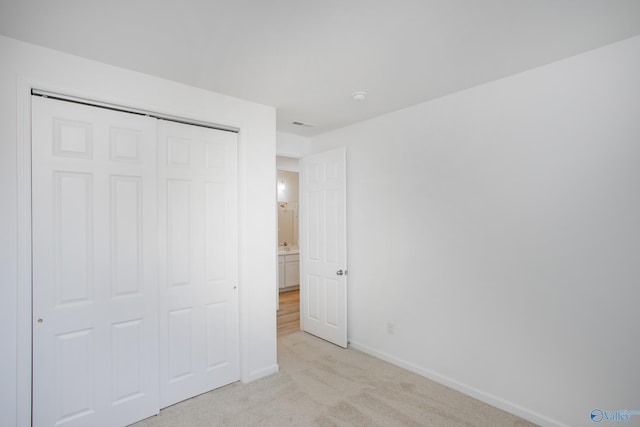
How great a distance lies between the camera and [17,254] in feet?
6.33

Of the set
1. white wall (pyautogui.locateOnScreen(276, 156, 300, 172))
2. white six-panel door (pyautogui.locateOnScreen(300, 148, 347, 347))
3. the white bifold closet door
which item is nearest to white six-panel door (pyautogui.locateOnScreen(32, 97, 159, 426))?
the white bifold closet door

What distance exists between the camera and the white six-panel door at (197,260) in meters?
2.55

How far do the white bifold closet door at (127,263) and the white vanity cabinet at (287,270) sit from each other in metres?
3.36

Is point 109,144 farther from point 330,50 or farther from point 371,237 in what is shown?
point 371,237

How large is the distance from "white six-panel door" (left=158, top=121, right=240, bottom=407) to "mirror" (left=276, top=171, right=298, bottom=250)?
4065 millimetres

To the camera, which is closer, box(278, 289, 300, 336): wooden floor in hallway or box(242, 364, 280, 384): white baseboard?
box(242, 364, 280, 384): white baseboard

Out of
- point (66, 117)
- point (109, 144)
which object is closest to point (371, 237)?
point (109, 144)

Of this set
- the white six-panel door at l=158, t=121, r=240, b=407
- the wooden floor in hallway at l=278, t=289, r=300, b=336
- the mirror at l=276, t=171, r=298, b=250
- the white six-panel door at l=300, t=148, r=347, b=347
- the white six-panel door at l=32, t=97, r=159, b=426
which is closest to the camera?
the white six-panel door at l=32, t=97, r=159, b=426

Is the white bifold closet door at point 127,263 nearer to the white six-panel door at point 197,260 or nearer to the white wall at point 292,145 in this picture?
the white six-panel door at point 197,260

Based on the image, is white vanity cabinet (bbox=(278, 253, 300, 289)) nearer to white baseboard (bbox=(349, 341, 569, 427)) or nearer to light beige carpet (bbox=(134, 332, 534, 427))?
white baseboard (bbox=(349, 341, 569, 427))

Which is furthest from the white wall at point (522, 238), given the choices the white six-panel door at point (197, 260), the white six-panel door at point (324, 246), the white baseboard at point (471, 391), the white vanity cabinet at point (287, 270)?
the white vanity cabinet at point (287, 270)

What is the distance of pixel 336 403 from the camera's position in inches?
101

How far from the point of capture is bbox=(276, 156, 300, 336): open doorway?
4.92 metres

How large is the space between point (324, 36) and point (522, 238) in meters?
2.05
